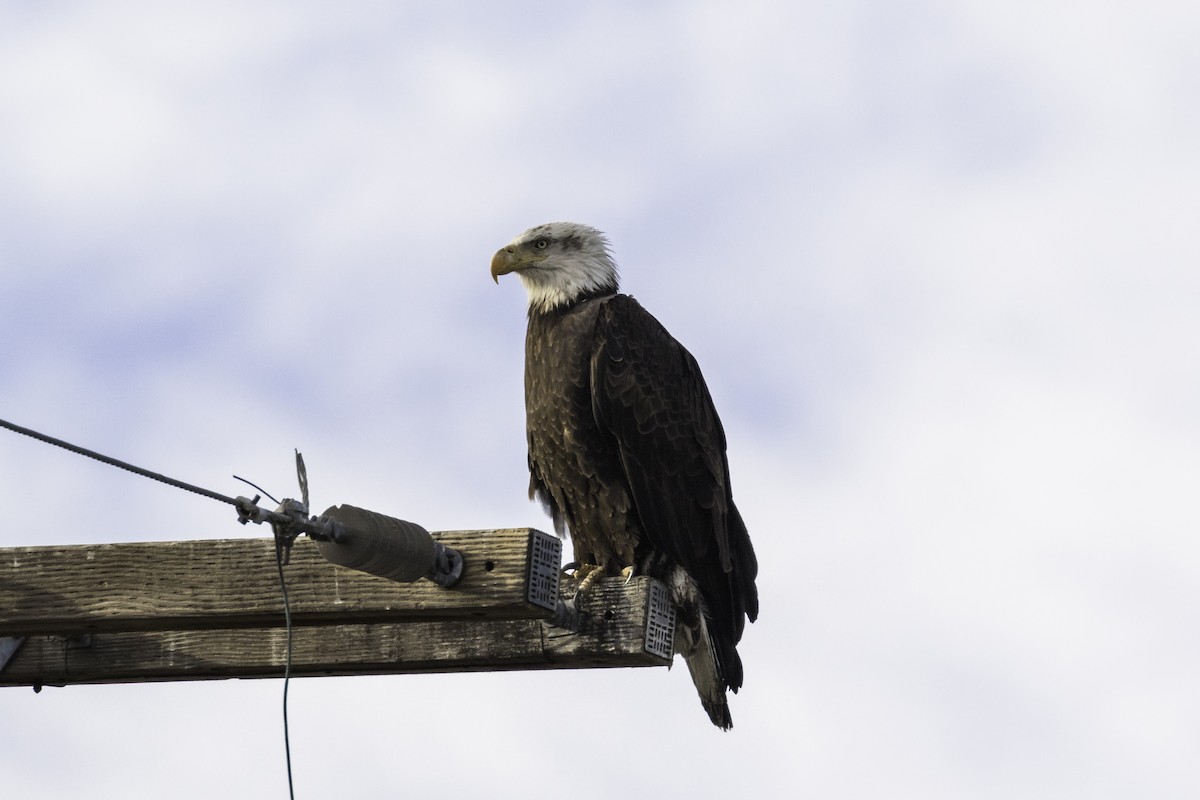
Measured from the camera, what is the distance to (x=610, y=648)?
3836mm

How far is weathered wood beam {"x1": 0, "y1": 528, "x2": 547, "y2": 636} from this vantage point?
11.0 ft

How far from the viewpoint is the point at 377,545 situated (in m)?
3.12

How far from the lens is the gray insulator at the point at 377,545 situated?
10.2 ft

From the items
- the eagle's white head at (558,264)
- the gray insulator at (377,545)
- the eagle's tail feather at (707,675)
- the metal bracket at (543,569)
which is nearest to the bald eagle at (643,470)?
the eagle's tail feather at (707,675)

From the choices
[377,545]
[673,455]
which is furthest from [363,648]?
[673,455]

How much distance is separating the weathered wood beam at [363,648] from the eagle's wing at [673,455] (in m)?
1.17

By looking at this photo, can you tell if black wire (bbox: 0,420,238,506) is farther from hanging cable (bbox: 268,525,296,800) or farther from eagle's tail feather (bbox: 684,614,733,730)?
eagle's tail feather (bbox: 684,614,733,730)

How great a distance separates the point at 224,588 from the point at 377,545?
0.55 m

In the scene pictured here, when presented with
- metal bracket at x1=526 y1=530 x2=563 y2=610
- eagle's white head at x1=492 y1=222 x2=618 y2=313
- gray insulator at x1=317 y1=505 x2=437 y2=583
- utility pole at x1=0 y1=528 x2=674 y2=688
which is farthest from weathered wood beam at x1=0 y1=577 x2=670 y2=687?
eagle's white head at x1=492 y1=222 x2=618 y2=313

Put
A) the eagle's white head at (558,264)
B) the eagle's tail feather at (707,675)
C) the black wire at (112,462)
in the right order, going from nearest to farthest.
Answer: the black wire at (112,462) < the eagle's tail feather at (707,675) < the eagle's white head at (558,264)

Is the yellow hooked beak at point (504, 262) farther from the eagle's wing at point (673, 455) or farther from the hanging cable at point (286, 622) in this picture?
the hanging cable at point (286, 622)

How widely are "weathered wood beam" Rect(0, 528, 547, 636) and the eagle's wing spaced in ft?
5.94

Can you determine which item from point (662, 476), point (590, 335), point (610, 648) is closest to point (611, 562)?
point (662, 476)

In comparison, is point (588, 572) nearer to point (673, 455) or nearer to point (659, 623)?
point (673, 455)
